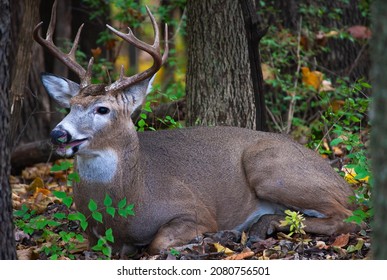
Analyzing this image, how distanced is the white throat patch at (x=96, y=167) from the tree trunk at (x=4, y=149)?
141 cm

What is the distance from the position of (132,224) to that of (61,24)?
20.0ft

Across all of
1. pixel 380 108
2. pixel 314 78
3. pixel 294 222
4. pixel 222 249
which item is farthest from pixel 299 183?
pixel 380 108

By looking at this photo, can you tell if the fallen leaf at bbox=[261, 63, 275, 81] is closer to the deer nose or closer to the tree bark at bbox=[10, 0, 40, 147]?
the tree bark at bbox=[10, 0, 40, 147]

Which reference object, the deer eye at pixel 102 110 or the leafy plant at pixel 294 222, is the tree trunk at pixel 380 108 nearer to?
the leafy plant at pixel 294 222

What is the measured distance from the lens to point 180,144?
24.4 feet

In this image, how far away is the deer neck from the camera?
6586 millimetres

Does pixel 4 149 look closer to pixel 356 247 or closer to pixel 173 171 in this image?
pixel 173 171

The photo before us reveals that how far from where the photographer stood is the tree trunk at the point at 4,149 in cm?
513

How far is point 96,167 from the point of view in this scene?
6594mm

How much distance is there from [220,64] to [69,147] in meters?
2.52

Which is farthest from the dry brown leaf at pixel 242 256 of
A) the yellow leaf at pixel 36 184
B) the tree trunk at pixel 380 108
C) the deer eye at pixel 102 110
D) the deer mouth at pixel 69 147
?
the yellow leaf at pixel 36 184

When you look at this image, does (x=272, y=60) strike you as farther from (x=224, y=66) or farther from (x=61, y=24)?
(x=61, y=24)
